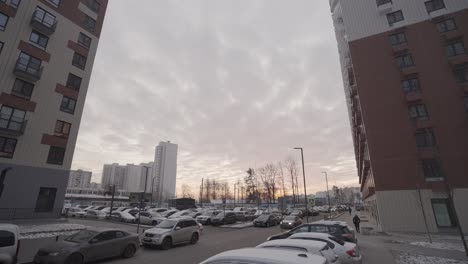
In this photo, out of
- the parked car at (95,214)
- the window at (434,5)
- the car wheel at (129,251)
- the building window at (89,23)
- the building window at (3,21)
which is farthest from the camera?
the parked car at (95,214)

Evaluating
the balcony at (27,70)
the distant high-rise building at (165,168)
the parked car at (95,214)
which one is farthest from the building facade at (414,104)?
the distant high-rise building at (165,168)

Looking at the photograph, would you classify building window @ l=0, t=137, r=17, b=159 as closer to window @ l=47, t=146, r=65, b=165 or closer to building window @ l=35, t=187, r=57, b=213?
window @ l=47, t=146, r=65, b=165

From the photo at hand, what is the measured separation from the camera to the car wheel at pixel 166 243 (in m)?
15.7

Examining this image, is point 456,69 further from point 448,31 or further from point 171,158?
point 171,158

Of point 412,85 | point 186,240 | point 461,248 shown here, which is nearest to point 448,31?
point 412,85

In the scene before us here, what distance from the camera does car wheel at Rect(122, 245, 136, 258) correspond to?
1307 centimetres

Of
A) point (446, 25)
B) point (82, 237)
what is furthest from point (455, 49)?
point (82, 237)

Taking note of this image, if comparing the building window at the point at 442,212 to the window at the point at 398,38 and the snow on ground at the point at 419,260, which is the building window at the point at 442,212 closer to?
the snow on ground at the point at 419,260

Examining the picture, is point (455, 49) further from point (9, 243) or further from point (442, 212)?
point (9, 243)

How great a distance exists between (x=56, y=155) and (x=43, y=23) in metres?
15.3

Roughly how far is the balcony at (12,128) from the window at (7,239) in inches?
776

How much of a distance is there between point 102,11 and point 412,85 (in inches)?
1669

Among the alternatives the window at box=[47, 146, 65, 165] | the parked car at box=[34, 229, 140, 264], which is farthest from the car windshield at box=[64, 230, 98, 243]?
the window at box=[47, 146, 65, 165]

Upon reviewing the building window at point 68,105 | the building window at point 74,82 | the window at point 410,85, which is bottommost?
the building window at point 68,105
